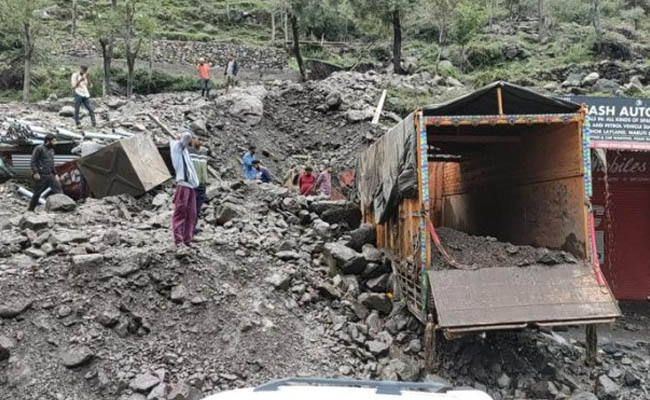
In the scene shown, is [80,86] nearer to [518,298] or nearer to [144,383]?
[144,383]

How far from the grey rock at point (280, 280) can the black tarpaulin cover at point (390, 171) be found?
1.69 m

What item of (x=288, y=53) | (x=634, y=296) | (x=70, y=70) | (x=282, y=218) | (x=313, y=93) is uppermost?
(x=288, y=53)

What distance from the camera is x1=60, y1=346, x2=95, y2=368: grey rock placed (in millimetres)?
4930

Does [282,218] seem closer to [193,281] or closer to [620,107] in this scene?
[193,281]

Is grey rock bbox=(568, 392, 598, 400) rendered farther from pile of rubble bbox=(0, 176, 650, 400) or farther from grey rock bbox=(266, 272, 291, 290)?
grey rock bbox=(266, 272, 291, 290)

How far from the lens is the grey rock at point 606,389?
577cm

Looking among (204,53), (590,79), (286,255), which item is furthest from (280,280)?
(204,53)

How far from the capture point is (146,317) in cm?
565

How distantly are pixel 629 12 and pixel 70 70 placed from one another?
36.1 metres

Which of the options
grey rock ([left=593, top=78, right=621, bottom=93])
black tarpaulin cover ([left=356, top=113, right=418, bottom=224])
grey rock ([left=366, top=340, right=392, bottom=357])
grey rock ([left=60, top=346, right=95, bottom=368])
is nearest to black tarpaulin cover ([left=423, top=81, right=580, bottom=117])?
black tarpaulin cover ([left=356, top=113, right=418, bottom=224])

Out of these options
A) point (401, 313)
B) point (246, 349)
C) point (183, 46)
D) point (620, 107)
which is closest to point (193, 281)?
point (246, 349)

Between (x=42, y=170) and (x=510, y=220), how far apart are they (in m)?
7.82

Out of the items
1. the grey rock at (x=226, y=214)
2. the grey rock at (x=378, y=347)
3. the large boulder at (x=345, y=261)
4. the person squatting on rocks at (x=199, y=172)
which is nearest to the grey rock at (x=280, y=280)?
the large boulder at (x=345, y=261)

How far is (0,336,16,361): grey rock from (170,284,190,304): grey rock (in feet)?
5.30
